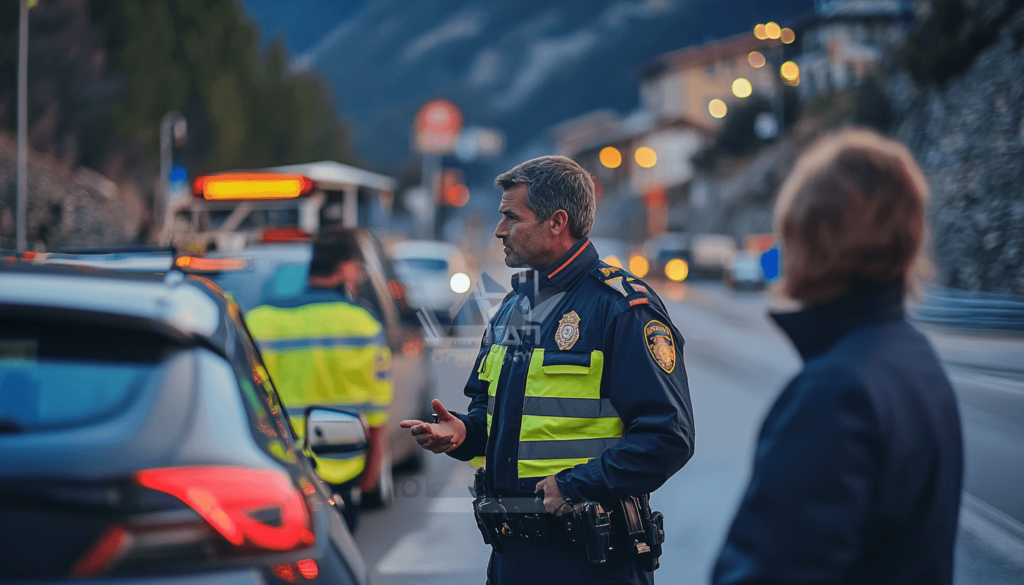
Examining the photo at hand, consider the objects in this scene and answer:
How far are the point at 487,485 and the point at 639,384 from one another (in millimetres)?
570

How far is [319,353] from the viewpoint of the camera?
5836mm

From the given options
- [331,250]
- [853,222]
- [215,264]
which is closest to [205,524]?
[853,222]

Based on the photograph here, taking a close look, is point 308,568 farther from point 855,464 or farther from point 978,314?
A: point 978,314

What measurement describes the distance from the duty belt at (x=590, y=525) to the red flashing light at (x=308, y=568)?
0.82m

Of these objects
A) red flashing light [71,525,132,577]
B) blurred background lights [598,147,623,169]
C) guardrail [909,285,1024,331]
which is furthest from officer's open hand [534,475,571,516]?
blurred background lights [598,147,623,169]

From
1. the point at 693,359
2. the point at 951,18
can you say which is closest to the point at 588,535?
the point at 693,359

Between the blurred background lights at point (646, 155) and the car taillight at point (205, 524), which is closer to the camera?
the car taillight at point (205, 524)

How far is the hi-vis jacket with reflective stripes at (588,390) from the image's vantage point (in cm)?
253

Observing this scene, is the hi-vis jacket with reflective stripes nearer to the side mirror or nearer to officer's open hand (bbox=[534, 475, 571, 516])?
officer's open hand (bbox=[534, 475, 571, 516])

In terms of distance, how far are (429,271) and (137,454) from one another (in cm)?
1941

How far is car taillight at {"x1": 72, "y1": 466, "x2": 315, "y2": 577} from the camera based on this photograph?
1684 mm

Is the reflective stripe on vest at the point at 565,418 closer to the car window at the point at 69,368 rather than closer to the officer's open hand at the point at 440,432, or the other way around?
the officer's open hand at the point at 440,432

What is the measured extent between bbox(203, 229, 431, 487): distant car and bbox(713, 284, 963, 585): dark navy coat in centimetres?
506

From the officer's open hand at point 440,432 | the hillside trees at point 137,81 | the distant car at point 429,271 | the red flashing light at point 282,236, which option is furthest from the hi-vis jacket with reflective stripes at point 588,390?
the hillside trees at point 137,81
